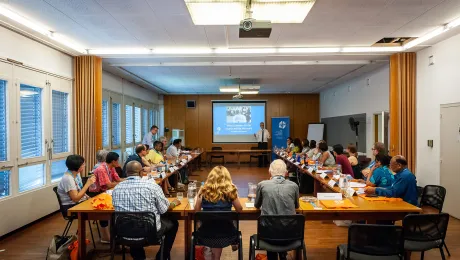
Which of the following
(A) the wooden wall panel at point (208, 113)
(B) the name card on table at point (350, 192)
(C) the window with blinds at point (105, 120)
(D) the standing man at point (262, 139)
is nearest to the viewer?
(B) the name card on table at point (350, 192)

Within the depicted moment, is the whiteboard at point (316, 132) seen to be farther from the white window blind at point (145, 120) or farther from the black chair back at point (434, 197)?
the black chair back at point (434, 197)

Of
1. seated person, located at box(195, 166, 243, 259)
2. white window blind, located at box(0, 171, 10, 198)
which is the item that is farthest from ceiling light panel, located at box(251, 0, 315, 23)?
white window blind, located at box(0, 171, 10, 198)

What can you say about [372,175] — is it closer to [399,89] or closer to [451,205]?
[451,205]

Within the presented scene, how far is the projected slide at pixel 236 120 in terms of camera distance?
14.0m

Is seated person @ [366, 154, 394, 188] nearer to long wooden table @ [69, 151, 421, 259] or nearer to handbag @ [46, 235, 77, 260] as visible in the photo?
long wooden table @ [69, 151, 421, 259]

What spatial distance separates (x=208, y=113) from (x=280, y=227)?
11.5 meters

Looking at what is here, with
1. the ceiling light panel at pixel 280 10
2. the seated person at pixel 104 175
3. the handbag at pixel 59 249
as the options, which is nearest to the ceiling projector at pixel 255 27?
the ceiling light panel at pixel 280 10

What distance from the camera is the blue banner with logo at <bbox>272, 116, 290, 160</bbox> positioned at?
547 inches

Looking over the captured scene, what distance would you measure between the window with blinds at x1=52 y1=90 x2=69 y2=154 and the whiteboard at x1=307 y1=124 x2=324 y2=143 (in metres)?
9.64

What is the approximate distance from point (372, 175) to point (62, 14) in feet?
15.7

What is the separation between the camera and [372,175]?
4.36 metres

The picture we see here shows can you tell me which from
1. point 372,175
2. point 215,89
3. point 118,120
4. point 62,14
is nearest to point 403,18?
point 372,175

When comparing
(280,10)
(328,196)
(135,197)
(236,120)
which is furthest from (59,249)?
(236,120)

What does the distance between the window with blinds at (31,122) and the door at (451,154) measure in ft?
22.9
